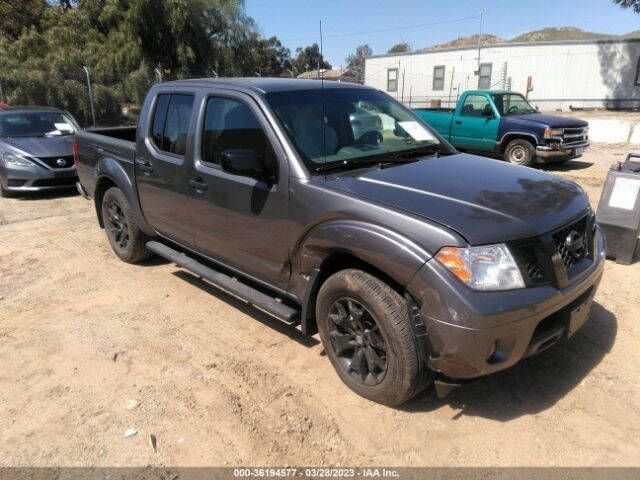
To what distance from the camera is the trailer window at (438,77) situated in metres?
30.1

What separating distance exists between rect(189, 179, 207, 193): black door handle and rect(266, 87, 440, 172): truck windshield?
876 millimetres

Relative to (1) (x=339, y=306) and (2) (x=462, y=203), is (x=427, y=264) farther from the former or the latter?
(1) (x=339, y=306)

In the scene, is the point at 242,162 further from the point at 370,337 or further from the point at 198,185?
the point at 370,337

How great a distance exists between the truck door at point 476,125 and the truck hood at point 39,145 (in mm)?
8522

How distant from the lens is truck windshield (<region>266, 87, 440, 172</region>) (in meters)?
3.36

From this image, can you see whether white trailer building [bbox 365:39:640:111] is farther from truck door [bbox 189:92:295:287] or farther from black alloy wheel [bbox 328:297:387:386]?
black alloy wheel [bbox 328:297:387:386]

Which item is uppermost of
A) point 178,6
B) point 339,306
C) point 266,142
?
point 178,6

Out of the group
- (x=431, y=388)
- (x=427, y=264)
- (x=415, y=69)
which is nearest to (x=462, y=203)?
(x=427, y=264)

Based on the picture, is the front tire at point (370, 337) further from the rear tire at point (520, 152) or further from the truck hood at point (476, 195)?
the rear tire at point (520, 152)

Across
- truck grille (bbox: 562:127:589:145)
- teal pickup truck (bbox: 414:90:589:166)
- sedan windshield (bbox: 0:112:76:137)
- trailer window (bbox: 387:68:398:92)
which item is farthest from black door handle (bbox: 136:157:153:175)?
trailer window (bbox: 387:68:398:92)

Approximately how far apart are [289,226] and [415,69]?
100ft

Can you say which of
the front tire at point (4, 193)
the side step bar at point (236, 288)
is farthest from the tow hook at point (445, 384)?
the front tire at point (4, 193)

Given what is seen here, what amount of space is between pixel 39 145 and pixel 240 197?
7245mm

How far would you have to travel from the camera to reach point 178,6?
23797mm
